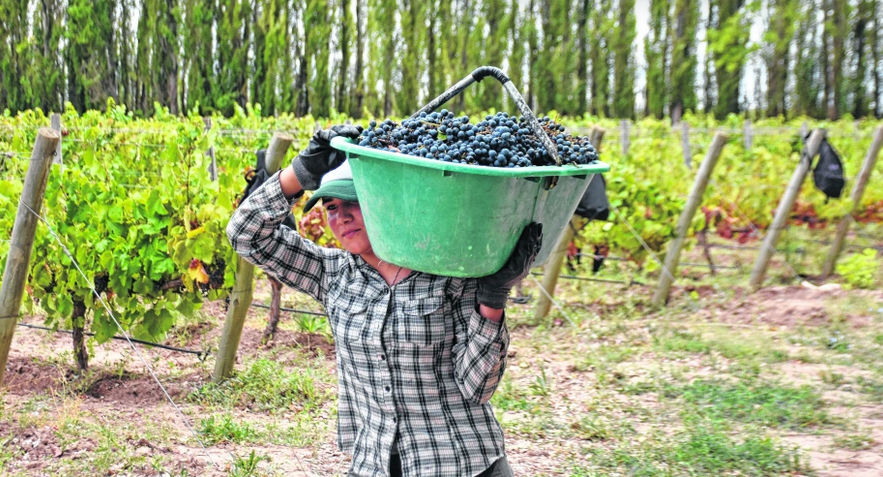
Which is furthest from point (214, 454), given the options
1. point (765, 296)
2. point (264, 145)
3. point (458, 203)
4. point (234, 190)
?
point (765, 296)

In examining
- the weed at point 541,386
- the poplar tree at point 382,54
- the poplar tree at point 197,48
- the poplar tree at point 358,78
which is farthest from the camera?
the poplar tree at point 382,54

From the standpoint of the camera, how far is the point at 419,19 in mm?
17188

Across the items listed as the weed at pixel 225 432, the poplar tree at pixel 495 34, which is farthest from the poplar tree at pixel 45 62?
the poplar tree at pixel 495 34

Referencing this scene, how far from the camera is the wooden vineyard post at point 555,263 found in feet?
20.1

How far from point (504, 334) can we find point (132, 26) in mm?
6813

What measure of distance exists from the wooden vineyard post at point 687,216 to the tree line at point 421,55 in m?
4.76

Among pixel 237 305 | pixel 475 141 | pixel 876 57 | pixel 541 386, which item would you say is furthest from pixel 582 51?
pixel 475 141

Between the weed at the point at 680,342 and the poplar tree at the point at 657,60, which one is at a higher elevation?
the poplar tree at the point at 657,60

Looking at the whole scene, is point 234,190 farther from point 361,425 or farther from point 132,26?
point 132,26

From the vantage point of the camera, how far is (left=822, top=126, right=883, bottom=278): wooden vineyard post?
7.90 metres

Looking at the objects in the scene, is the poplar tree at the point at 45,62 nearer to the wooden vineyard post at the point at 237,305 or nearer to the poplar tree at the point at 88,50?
the poplar tree at the point at 88,50

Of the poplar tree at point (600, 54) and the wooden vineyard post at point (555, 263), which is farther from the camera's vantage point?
the poplar tree at point (600, 54)

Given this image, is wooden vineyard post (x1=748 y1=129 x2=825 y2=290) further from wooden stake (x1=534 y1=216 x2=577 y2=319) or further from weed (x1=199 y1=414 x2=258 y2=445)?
weed (x1=199 y1=414 x2=258 y2=445)

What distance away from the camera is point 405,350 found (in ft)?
6.57
